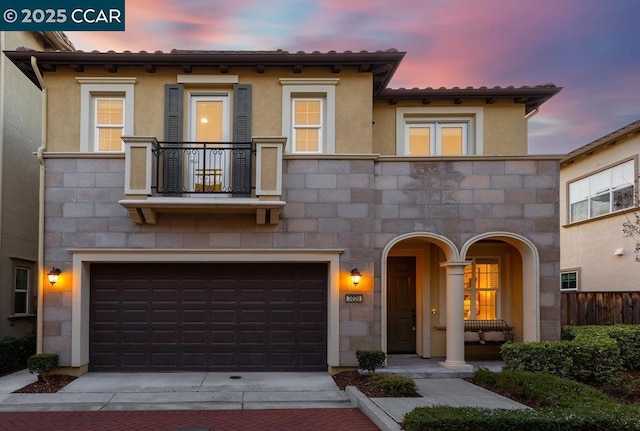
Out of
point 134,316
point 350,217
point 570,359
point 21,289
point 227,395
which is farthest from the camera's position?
point 21,289

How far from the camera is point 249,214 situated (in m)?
10.5

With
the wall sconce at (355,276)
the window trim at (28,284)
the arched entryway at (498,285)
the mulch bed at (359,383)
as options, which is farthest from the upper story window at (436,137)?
the window trim at (28,284)

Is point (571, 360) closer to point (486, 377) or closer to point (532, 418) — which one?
point (486, 377)

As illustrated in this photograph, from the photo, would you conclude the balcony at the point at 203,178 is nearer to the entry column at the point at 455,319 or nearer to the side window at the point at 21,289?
the entry column at the point at 455,319

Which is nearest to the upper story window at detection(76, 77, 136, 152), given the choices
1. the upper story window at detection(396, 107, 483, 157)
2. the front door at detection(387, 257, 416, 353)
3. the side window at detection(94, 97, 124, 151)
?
the side window at detection(94, 97, 124, 151)

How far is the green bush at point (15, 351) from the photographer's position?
35.0 feet

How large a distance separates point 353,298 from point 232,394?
3222 mm

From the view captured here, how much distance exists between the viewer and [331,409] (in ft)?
27.0

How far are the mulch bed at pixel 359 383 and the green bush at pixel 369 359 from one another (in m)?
0.22

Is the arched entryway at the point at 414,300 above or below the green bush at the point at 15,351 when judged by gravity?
above

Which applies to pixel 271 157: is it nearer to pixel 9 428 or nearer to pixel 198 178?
pixel 198 178

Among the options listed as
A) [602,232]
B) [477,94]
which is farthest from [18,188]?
[602,232]

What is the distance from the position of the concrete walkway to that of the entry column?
411 mm

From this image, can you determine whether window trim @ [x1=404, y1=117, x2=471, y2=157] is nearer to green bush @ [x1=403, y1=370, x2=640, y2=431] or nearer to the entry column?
the entry column
